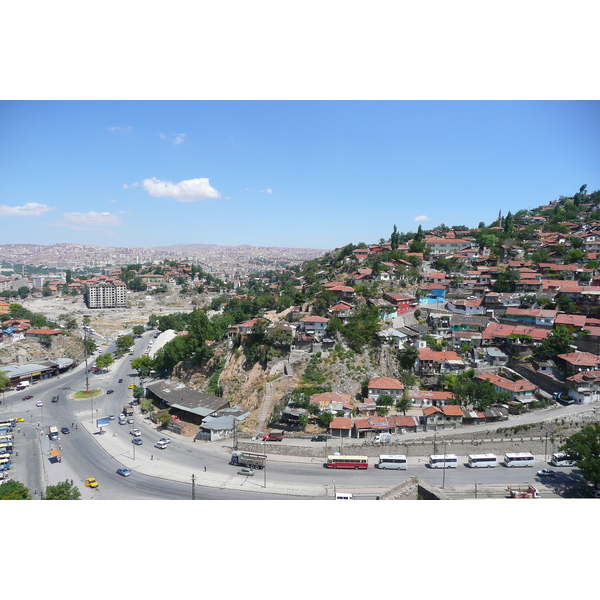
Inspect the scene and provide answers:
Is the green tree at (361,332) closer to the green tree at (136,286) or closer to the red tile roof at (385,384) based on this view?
the red tile roof at (385,384)

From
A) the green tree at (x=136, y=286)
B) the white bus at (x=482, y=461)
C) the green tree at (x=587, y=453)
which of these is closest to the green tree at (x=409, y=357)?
the white bus at (x=482, y=461)

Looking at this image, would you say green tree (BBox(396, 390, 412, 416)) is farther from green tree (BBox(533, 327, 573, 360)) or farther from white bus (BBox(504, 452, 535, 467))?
green tree (BBox(533, 327, 573, 360))

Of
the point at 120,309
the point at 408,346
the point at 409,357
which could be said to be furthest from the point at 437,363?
the point at 120,309

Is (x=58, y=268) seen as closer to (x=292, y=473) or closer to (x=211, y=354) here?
(x=211, y=354)

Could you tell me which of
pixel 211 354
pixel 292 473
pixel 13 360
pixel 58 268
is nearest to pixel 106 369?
pixel 13 360

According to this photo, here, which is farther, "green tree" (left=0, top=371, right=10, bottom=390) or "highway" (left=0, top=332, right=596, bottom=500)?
"green tree" (left=0, top=371, right=10, bottom=390)

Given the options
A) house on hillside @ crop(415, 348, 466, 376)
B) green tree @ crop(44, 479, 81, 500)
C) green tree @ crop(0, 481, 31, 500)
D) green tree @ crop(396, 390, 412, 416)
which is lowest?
green tree @ crop(44, 479, 81, 500)

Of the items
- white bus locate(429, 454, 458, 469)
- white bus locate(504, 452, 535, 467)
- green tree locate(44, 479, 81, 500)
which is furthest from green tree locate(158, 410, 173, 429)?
white bus locate(504, 452, 535, 467)

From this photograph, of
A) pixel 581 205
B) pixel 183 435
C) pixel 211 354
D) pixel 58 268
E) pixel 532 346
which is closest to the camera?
pixel 183 435
